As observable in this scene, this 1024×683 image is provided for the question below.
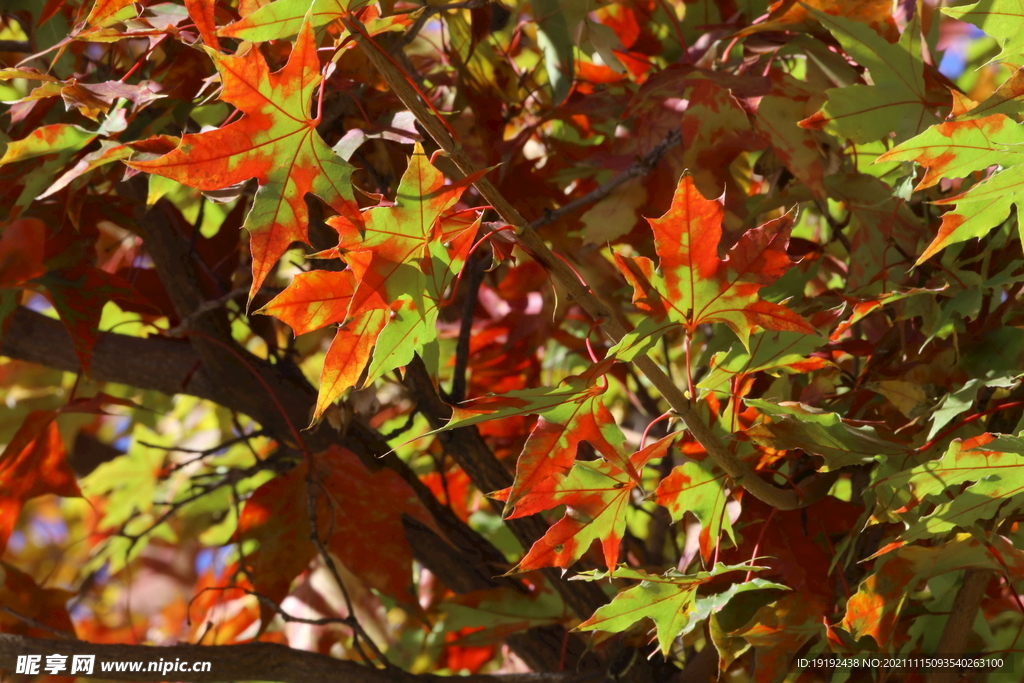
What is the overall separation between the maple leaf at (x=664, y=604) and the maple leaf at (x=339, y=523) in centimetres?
19

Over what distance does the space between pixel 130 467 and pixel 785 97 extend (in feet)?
2.79

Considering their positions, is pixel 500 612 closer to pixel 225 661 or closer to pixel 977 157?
pixel 225 661

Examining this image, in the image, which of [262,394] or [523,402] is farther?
[262,394]

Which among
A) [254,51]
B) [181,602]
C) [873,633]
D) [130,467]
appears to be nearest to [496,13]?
[254,51]

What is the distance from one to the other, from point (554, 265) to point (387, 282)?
0.07 metres

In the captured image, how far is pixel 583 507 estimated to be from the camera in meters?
0.41

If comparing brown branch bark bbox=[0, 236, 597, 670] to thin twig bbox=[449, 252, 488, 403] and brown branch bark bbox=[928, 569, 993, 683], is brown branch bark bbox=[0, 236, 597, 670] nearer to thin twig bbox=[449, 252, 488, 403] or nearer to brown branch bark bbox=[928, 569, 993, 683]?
thin twig bbox=[449, 252, 488, 403]

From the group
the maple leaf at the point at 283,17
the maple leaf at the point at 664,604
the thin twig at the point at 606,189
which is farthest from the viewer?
the thin twig at the point at 606,189

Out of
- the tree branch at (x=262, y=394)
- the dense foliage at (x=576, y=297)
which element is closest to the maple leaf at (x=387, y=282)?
the dense foliage at (x=576, y=297)

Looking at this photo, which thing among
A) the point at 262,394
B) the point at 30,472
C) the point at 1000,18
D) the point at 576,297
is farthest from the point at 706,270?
the point at 30,472

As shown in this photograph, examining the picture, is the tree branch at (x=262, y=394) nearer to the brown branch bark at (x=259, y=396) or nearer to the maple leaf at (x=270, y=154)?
the brown branch bark at (x=259, y=396)

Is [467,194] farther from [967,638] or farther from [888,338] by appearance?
[967,638]

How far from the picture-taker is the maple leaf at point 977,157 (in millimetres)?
361

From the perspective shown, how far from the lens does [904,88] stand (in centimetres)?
48
